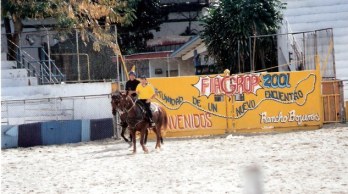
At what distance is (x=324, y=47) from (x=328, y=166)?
13.3 meters

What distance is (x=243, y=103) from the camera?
20.9 metres

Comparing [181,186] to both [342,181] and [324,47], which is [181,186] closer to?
[342,181]

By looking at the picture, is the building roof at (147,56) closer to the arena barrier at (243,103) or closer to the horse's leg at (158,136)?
the arena barrier at (243,103)

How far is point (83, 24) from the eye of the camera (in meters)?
25.0

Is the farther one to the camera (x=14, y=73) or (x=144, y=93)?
(x=14, y=73)

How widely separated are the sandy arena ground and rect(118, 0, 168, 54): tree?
1901cm

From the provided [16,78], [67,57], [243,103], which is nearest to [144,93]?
[243,103]

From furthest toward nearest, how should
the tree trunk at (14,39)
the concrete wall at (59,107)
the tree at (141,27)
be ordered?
the tree at (141,27), the tree trunk at (14,39), the concrete wall at (59,107)

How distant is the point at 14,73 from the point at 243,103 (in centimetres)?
924

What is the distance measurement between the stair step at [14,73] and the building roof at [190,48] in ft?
28.2

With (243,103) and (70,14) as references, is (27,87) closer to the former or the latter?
(70,14)

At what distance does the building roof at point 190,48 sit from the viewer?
101 feet

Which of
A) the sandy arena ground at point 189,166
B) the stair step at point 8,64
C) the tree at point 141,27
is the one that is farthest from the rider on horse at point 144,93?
the tree at point 141,27

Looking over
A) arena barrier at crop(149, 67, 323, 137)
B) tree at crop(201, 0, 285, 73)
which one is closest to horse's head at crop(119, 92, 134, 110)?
arena barrier at crop(149, 67, 323, 137)
